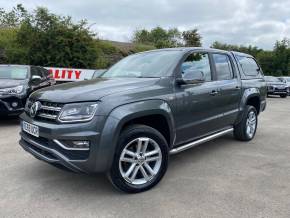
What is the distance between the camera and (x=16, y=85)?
7.29 metres

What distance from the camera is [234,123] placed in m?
5.74

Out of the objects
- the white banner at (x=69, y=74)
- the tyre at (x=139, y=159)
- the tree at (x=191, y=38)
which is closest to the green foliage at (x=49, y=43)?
the white banner at (x=69, y=74)

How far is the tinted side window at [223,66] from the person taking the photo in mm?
5172

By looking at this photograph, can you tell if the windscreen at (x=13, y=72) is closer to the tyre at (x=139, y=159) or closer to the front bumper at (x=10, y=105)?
the front bumper at (x=10, y=105)

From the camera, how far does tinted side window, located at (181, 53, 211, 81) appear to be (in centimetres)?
438

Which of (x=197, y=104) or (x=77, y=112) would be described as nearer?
(x=77, y=112)

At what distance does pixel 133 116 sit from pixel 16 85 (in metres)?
4.79

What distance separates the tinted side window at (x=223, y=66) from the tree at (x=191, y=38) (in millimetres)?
26448

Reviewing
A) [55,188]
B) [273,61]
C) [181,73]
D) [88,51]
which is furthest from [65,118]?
[273,61]

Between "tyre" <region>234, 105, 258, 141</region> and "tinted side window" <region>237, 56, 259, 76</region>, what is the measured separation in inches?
27.7

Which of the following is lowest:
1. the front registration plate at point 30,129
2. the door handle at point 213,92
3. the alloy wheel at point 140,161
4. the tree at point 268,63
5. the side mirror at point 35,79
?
the alloy wheel at point 140,161

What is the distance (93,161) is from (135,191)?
2.31 ft

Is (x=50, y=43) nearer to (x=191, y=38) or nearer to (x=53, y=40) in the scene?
(x=53, y=40)

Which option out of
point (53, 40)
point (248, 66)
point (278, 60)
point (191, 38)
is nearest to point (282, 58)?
point (278, 60)
